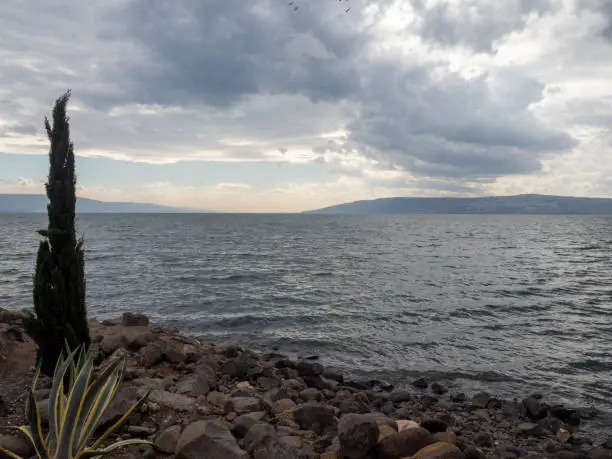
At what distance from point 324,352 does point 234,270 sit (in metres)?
22.0

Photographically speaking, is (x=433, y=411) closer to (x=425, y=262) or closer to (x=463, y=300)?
(x=463, y=300)

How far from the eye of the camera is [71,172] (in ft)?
28.7

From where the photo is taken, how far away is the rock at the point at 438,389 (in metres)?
12.8

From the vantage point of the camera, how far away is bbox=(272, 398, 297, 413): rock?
8820 millimetres

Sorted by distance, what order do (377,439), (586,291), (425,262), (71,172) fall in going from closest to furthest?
(377,439) → (71,172) → (586,291) → (425,262)

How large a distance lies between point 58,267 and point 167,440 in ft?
14.3

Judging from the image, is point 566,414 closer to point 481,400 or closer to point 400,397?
point 481,400

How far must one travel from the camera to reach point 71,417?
4980 millimetres

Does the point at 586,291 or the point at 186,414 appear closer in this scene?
the point at 186,414

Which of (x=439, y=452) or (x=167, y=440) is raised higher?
(x=167, y=440)

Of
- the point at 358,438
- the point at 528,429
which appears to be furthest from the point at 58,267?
the point at 528,429

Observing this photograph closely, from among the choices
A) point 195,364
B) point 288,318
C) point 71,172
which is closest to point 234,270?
point 288,318

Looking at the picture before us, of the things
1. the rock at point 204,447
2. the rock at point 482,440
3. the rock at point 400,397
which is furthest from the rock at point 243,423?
the rock at point 400,397

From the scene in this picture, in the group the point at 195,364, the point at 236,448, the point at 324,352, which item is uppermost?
the point at 236,448
